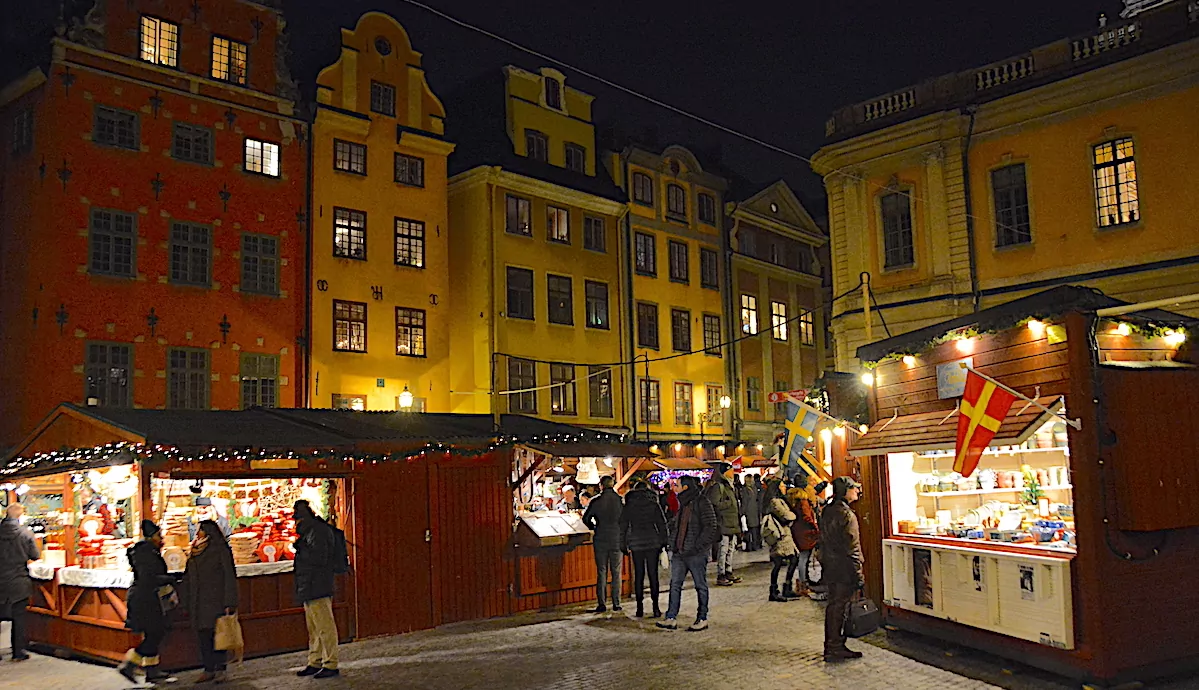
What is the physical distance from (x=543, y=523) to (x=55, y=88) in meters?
14.2

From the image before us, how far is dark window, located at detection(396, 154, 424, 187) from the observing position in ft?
89.9

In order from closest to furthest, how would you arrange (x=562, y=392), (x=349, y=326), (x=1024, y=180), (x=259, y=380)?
(x=1024, y=180) → (x=259, y=380) → (x=349, y=326) → (x=562, y=392)

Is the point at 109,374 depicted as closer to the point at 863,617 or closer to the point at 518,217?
the point at 518,217

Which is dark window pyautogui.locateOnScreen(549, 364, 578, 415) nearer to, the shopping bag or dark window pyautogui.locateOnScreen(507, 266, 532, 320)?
dark window pyautogui.locateOnScreen(507, 266, 532, 320)

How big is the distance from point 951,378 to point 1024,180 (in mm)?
12844

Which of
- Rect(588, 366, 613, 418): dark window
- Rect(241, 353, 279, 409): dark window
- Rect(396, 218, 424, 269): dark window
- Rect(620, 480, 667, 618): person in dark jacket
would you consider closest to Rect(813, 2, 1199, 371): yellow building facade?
Rect(588, 366, 613, 418): dark window

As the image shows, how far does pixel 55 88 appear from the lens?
21.2 m

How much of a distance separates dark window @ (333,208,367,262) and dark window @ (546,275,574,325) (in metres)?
6.66

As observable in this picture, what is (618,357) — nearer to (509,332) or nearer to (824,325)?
(509,332)

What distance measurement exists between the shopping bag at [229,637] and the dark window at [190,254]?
1336cm

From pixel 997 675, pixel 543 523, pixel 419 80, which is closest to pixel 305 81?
pixel 419 80

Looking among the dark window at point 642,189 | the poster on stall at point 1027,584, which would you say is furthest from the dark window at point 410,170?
the poster on stall at point 1027,584

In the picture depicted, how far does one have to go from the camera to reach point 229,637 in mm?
11109

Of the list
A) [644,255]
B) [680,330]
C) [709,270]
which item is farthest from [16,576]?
[709,270]
